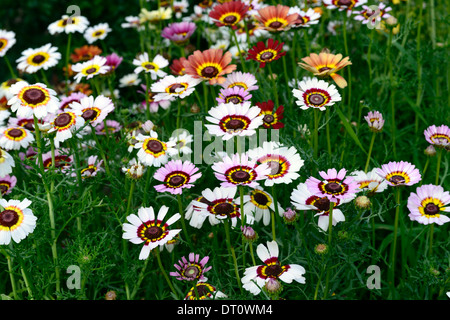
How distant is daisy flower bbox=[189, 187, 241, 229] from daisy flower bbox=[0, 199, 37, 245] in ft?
1.57

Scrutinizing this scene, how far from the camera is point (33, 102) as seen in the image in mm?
1677

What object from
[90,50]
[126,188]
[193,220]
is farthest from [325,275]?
[90,50]

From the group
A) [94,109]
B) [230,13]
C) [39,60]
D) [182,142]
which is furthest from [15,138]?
[230,13]

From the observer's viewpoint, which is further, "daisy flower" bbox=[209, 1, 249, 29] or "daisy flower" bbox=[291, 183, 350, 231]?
"daisy flower" bbox=[209, 1, 249, 29]

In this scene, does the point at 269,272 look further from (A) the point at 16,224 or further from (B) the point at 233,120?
(A) the point at 16,224

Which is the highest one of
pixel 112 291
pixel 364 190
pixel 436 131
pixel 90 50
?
pixel 90 50

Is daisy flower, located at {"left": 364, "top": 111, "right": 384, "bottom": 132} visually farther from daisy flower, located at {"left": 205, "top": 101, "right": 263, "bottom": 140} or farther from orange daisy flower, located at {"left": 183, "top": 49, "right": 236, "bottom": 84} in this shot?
orange daisy flower, located at {"left": 183, "top": 49, "right": 236, "bottom": 84}

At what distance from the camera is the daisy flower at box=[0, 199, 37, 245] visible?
58.3 inches

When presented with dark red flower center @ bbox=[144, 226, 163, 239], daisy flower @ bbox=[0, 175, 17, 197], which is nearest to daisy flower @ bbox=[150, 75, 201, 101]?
dark red flower center @ bbox=[144, 226, 163, 239]

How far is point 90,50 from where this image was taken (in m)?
2.83

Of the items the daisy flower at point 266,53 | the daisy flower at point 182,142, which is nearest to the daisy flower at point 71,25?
the daisy flower at point 182,142

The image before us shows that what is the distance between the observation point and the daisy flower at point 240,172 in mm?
1483

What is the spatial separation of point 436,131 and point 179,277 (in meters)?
0.98

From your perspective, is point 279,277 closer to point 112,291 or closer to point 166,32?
point 112,291
